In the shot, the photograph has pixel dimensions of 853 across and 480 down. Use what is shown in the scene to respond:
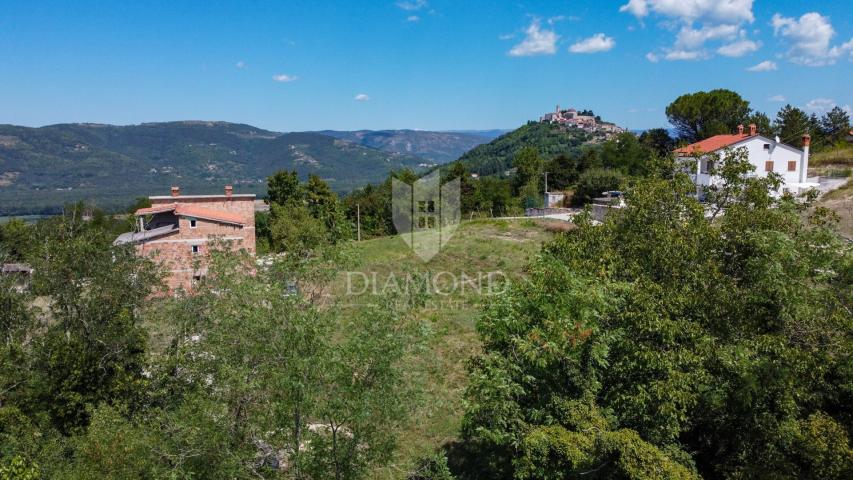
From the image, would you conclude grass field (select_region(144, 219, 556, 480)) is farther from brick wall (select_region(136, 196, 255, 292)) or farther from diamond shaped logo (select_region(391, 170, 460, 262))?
brick wall (select_region(136, 196, 255, 292))

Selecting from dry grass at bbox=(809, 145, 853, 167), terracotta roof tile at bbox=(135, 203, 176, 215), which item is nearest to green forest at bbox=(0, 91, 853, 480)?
terracotta roof tile at bbox=(135, 203, 176, 215)

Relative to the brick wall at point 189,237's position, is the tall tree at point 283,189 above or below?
above

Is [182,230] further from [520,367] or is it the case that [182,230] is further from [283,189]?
[520,367]

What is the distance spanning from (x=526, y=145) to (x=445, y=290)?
129m

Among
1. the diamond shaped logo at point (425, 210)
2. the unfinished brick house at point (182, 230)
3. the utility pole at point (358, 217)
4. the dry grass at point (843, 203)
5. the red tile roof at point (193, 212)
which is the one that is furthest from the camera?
the utility pole at point (358, 217)

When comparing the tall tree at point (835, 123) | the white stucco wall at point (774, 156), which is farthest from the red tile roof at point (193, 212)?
the tall tree at point (835, 123)

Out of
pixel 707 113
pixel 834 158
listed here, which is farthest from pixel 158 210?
pixel 834 158

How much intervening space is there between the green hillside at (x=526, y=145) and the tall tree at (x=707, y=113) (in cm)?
6908

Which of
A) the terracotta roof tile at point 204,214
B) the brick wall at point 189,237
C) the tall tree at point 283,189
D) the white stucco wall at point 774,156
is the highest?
the white stucco wall at point 774,156

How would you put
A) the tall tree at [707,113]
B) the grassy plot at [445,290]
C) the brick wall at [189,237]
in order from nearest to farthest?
the grassy plot at [445,290] → the brick wall at [189,237] → the tall tree at [707,113]

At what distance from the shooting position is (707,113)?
2388 inches

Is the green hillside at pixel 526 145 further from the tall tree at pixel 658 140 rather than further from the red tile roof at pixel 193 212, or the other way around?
the red tile roof at pixel 193 212

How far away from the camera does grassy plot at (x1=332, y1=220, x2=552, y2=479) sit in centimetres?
1316

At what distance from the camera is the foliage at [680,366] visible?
32.0ft
